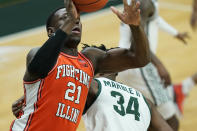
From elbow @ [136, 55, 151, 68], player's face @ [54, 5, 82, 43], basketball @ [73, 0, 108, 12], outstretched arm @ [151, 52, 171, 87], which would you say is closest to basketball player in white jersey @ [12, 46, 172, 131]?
elbow @ [136, 55, 151, 68]

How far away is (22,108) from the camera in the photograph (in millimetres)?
3209

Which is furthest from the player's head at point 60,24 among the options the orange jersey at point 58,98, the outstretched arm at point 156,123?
the outstretched arm at point 156,123

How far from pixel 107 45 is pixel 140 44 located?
4899mm

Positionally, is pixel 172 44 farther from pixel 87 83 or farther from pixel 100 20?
pixel 87 83

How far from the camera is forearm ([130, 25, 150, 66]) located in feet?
9.85

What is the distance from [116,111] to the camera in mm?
3322

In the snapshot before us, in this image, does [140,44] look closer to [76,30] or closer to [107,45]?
[76,30]

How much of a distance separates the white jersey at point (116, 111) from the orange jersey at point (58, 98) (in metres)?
0.24

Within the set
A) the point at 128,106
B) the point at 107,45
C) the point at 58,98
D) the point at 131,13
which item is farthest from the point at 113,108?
the point at 107,45

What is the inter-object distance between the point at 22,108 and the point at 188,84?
3031 mm

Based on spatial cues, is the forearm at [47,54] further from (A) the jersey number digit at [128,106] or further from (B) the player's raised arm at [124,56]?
(A) the jersey number digit at [128,106]

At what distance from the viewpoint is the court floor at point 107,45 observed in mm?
6223

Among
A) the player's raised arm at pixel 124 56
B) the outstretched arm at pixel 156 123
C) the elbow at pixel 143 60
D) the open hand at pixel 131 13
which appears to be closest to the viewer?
the open hand at pixel 131 13

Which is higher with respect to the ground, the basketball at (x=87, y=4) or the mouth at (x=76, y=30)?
the basketball at (x=87, y=4)
